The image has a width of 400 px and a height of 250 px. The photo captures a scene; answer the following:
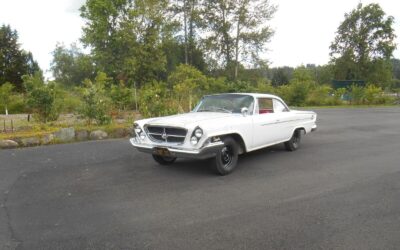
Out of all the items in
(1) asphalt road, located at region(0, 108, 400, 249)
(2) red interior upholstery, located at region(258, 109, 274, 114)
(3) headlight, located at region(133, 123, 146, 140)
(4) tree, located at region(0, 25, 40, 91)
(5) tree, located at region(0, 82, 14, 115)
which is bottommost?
(1) asphalt road, located at region(0, 108, 400, 249)

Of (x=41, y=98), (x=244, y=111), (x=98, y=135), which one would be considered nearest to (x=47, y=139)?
(x=98, y=135)

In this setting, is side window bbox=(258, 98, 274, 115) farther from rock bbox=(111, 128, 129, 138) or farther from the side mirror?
rock bbox=(111, 128, 129, 138)

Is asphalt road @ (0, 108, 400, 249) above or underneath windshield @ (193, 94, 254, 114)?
underneath

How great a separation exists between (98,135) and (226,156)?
5253 mm

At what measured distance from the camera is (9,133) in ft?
29.1

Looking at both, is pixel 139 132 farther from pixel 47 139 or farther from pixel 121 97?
pixel 121 97

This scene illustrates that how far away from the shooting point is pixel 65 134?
917 centimetres

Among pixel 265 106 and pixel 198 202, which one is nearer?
pixel 198 202

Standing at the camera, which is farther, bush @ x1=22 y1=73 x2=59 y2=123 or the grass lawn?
bush @ x1=22 y1=73 x2=59 y2=123

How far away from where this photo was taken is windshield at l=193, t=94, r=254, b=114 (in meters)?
6.53

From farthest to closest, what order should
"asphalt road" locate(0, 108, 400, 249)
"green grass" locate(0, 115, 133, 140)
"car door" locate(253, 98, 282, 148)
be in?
"green grass" locate(0, 115, 133, 140)
"car door" locate(253, 98, 282, 148)
"asphalt road" locate(0, 108, 400, 249)

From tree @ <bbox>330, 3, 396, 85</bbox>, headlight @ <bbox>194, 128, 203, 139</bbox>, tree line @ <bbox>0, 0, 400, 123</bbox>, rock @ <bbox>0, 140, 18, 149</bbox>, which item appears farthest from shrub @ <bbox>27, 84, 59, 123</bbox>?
tree @ <bbox>330, 3, 396, 85</bbox>

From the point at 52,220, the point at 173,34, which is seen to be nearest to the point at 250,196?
the point at 52,220

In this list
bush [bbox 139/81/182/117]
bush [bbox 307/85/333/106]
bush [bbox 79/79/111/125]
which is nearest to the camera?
bush [bbox 79/79/111/125]
